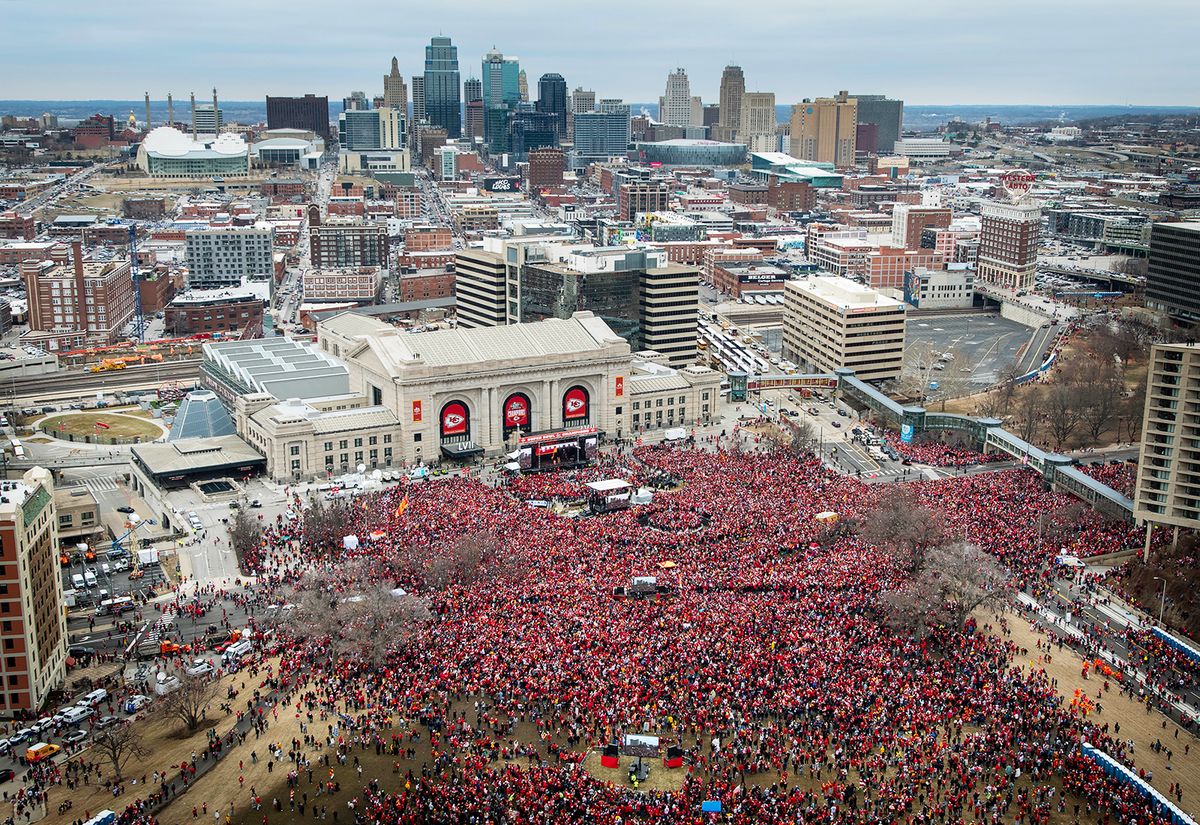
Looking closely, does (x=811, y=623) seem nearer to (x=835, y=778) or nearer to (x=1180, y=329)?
(x=835, y=778)

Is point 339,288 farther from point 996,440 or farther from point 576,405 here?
point 996,440

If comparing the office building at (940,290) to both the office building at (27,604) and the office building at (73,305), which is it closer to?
the office building at (73,305)

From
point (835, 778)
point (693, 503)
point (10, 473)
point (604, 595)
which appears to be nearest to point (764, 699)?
point (835, 778)

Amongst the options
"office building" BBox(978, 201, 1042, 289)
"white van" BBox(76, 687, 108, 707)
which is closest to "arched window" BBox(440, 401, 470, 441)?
"white van" BBox(76, 687, 108, 707)

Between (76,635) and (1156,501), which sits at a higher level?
(1156,501)

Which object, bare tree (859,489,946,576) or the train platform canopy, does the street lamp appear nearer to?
bare tree (859,489,946,576)

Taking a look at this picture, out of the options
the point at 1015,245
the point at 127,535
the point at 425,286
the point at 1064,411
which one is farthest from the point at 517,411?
the point at 1015,245
